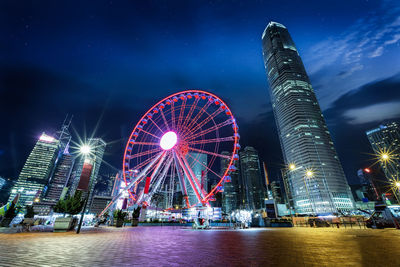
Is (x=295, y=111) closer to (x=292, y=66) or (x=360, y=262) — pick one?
(x=292, y=66)

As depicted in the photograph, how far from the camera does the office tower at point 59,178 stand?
170875 millimetres

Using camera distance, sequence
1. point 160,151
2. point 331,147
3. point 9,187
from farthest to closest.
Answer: point 9,187
point 331,147
point 160,151

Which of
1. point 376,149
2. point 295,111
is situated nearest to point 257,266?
point 295,111

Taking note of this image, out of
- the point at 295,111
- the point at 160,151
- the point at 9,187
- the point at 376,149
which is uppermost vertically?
the point at 295,111

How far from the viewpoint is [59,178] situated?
181m

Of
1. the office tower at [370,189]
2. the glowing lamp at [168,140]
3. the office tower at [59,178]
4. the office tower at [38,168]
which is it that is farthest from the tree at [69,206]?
the office tower at [59,178]

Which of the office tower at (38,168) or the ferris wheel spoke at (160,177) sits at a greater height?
the office tower at (38,168)

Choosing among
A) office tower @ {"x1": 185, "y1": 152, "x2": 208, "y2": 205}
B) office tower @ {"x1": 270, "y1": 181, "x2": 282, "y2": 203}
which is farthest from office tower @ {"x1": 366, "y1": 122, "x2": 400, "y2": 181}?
office tower @ {"x1": 185, "y1": 152, "x2": 208, "y2": 205}

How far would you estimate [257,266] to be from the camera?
4570mm

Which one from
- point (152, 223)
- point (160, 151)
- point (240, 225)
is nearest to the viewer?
point (240, 225)

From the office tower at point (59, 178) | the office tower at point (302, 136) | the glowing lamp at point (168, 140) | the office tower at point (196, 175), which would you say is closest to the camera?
the glowing lamp at point (168, 140)

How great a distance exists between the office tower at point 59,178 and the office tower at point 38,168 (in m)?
13.0

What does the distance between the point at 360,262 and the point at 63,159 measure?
9157 inches

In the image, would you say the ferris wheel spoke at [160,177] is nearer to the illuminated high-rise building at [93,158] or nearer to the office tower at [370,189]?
the illuminated high-rise building at [93,158]
